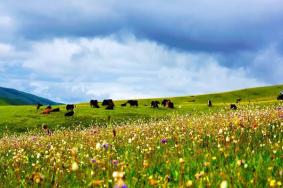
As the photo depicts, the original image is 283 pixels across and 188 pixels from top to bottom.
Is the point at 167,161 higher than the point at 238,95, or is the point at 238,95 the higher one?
the point at 238,95

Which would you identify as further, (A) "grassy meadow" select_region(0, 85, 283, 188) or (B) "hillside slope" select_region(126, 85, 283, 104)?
(B) "hillside slope" select_region(126, 85, 283, 104)

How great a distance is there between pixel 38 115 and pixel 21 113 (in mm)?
3118

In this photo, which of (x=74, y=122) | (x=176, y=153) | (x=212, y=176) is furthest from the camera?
(x=74, y=122)

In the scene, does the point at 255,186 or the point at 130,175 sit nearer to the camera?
the point at 255,186

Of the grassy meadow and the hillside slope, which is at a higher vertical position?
the hillside slope

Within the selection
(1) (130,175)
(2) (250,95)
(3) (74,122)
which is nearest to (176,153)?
(1) (130,175)

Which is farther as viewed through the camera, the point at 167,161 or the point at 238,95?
the point at 238,95

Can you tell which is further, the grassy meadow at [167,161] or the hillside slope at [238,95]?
the hillside slope at [238,95]

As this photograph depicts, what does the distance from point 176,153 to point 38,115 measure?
3928 cm

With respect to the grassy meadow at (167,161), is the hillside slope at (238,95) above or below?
above

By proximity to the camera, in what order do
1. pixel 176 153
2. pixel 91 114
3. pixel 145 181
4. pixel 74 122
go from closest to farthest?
pixel 145 181
pixel 176 153
pixel 74 122
pixel 91 114

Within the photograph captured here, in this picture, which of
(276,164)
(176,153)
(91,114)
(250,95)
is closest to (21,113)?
(91,114)

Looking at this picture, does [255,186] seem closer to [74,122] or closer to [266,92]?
[74,122]

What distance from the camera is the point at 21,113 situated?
5034 cm
